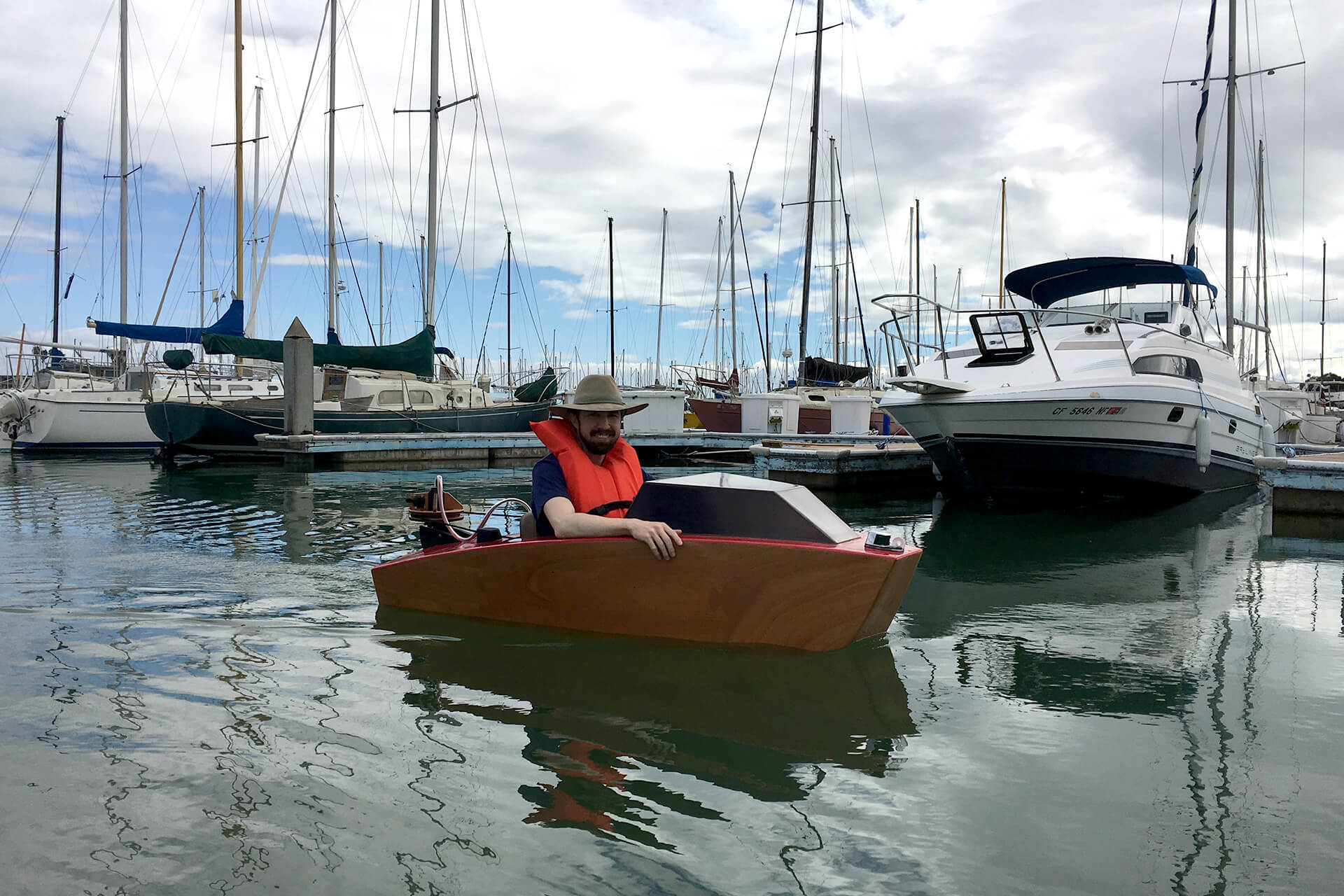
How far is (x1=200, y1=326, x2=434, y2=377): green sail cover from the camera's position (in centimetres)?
2092

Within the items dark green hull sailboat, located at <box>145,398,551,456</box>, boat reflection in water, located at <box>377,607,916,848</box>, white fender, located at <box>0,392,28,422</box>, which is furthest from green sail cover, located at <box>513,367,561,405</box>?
boat reflection in water, located at <box>377,607,916,848</box>

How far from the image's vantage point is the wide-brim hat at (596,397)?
470 centimetres

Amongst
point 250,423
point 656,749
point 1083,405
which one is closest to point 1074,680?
point 656,749

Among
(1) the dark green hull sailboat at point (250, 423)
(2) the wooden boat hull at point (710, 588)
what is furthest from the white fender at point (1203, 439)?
(1) the dark green hull sailboat at point (250, 423)

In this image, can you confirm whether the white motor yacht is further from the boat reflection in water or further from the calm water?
the boat reflection in water

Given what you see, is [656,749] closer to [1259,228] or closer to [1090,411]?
[1090,411]

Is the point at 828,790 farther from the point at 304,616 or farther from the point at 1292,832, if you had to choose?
the point at 304,616

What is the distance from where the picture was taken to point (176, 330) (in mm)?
22422

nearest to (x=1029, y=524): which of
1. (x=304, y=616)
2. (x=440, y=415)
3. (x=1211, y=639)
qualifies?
(x=1211, y=639)

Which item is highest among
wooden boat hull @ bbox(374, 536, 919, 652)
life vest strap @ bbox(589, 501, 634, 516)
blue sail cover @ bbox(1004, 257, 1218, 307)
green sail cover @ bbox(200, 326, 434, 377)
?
blue sail cover @ bbox(1004, 257, 1218, 307)

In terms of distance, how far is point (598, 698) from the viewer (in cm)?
421

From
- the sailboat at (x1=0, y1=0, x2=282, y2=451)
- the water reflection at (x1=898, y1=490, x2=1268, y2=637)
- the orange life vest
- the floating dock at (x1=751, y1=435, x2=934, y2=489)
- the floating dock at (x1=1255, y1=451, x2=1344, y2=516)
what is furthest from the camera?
the sailboat at (x1=0, y1=0, x2=282, y2=451)

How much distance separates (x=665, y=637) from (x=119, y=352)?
3004 cm

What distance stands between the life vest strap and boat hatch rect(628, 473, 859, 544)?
31cm
